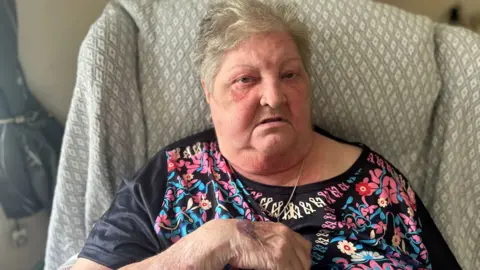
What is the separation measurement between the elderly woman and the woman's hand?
0.06 m

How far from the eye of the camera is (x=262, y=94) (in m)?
1.14

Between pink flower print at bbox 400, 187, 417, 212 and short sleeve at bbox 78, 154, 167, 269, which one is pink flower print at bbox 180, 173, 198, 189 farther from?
pink flower print at bbox 400, 187, 417, 212

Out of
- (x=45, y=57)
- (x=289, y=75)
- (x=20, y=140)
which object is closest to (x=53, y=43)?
(x=45, y=57)

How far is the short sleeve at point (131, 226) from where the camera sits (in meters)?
1.09

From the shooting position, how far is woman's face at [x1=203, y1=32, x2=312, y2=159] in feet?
3.73

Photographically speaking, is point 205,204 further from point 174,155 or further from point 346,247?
point 346,247

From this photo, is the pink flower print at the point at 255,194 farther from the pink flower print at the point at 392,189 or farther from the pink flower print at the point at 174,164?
the pink flower print at the point at 392,189

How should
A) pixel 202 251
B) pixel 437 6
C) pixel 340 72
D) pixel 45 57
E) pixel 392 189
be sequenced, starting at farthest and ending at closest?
pixel 437 6, pixel 45 57, pixel 340 72, pixel 392 189, pixel 202 251

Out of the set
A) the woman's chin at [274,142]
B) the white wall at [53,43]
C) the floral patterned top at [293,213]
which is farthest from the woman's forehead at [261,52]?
the white wall at [53,43]

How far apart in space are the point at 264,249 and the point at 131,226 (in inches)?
14.0

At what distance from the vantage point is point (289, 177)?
1.23 m

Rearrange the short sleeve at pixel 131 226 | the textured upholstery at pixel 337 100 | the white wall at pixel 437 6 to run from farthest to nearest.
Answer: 1. the white wall at pixel 437 6
2. the textured upholstery at pixel 337 100
3. the short sleeve at pixel 131 226

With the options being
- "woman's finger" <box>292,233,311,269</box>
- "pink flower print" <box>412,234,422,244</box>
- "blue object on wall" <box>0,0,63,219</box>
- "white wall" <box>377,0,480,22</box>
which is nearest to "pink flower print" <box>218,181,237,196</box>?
"woman's finger" <box>292,233,311,269</box>

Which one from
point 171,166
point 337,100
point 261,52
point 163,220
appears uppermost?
point 261,52
